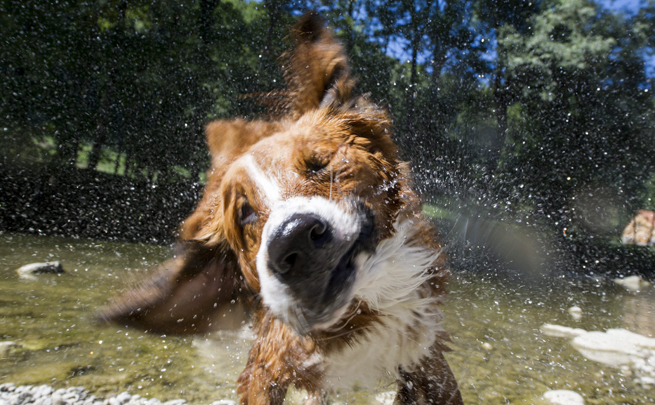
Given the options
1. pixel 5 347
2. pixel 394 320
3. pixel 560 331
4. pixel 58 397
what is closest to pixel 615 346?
pixel 560 331

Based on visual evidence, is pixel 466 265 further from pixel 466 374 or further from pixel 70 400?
pixel 70 400

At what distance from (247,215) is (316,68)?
108 centimetres

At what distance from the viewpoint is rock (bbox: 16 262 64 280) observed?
5492mm

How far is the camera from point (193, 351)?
4.16m

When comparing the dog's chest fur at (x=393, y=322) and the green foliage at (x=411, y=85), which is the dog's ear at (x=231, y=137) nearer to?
the dog's chest fur at (x=393, y=322)

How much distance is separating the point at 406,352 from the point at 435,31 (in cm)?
1012

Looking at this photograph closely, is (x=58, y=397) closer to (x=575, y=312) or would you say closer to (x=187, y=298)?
(x=187, y=298)

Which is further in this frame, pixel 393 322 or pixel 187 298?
pixel 187 298

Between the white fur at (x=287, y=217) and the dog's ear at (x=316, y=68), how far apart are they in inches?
36.6

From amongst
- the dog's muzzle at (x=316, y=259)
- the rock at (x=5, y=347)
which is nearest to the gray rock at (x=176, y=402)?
the dog's muzzle at (x=316, y=259)

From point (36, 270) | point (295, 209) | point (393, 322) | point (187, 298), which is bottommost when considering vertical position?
point (36, 270)

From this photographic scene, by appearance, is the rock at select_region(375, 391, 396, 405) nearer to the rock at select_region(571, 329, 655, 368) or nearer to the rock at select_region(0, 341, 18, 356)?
the rock at select_region(571, 329, 655, 368)

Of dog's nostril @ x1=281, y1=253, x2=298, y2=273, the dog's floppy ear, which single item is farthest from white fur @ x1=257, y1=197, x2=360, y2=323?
the dog's floppy ear

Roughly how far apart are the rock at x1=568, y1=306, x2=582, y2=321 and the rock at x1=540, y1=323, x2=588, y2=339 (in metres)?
0.80
